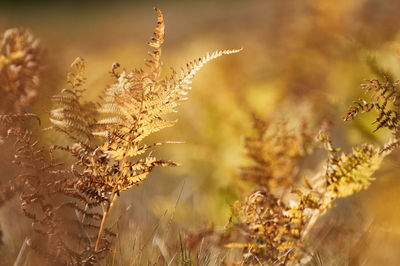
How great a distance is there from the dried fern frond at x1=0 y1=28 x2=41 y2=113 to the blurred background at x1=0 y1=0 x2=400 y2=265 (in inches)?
0.9

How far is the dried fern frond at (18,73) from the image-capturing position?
64 centimetres

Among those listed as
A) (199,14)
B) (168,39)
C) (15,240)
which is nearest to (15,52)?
(15,240)

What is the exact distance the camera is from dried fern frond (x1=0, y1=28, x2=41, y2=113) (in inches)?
25.0

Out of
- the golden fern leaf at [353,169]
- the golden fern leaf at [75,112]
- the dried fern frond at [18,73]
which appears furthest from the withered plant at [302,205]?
the dried fern frond at [18,73]

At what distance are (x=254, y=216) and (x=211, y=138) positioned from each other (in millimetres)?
542

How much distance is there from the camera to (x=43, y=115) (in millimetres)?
712

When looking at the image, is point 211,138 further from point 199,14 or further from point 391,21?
point 199,14

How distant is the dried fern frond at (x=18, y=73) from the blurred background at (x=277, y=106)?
2 centimetres

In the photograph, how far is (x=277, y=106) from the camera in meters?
0.87

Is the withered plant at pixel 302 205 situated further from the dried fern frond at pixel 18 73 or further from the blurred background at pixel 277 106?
the dried fern frond at pixel 18 73

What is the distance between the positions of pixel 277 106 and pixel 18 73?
52 cm

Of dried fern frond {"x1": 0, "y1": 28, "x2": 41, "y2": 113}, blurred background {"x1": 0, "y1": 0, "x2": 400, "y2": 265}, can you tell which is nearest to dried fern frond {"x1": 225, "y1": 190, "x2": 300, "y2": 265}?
blurred background {"x1": 0, "y1": 0, "x2": 400, "y2": 265}

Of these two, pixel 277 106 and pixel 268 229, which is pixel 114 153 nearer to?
pixel 268 229

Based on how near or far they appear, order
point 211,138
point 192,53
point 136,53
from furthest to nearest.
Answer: point 136,53 → point 192,53 → point 211,138
